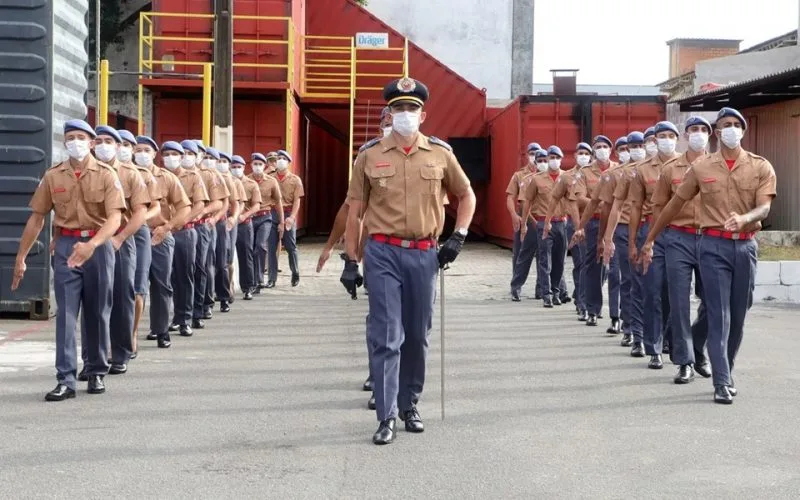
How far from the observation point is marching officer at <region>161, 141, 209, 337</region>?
39.4 feet

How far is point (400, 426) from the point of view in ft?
23.4

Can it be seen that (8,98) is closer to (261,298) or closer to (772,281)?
(261,298)

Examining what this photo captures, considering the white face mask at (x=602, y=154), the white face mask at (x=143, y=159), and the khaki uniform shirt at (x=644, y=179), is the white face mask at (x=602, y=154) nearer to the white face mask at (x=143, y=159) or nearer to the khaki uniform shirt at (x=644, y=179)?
the khaki uniform shirt at (x=644, y=179)

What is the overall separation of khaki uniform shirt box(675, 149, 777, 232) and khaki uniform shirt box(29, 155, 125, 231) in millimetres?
4142

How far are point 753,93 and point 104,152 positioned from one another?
17624 mm

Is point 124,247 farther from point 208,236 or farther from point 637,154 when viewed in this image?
point 637,154

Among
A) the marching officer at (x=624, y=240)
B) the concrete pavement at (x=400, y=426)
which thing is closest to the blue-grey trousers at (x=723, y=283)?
the concrete pavement at (x=400, y=426)

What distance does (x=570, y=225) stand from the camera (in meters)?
16.2

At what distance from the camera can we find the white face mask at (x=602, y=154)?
13344mm

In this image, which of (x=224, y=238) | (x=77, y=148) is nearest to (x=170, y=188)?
(x=77, y=148)

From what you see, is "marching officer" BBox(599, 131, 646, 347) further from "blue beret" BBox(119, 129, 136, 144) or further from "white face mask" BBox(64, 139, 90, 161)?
"white face mask" BBox(64, 139, 90, 161)

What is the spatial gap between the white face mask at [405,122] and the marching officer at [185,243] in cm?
538

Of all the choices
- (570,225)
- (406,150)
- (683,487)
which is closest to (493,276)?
(570,225)

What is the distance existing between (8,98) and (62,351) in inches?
213
